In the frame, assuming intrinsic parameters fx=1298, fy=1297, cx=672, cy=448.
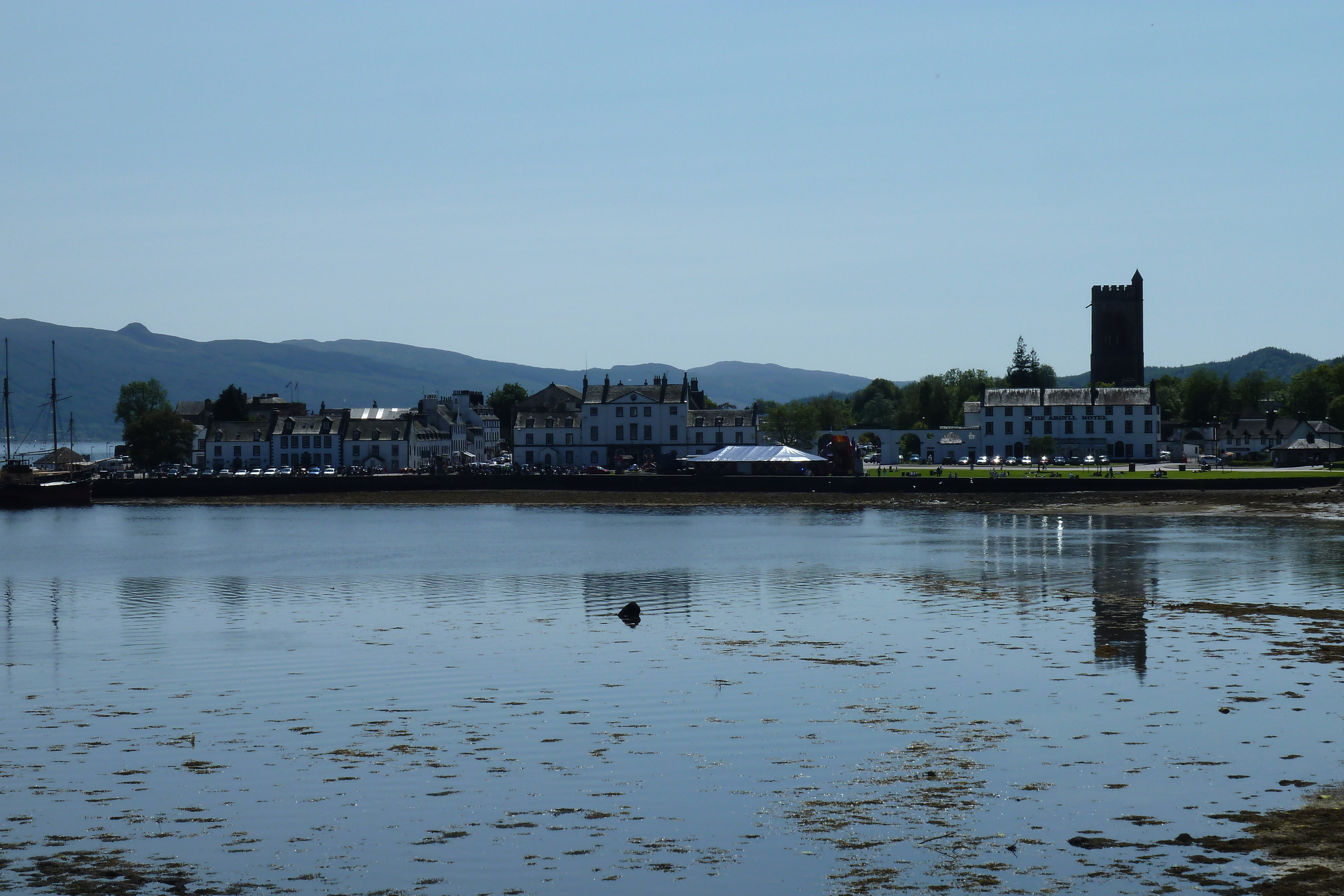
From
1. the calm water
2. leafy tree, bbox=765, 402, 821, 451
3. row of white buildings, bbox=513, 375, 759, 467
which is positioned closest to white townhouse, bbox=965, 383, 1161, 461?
row of white buildings, bbox=513, 375, 759, 467

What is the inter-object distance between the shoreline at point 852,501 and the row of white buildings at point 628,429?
2149cm

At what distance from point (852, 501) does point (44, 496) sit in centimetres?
6881

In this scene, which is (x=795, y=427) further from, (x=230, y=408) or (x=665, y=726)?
(x=665, y=726)

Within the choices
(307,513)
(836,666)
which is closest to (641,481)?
(307,513)

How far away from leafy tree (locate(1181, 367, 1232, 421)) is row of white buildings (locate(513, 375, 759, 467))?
8646 cm

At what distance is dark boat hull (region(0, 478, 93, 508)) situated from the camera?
11056 centimetres

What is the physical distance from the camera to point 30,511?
4136 inches

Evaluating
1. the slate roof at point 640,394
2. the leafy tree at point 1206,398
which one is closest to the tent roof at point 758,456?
the slate roof at point 640,394

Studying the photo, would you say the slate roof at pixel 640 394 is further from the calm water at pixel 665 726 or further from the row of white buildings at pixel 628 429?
the calm water at pixel 665 726

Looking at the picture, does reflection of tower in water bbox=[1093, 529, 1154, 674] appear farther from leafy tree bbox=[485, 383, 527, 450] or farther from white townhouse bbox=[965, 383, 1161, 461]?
leafy tree bbox=[485, 383, 527, 450]

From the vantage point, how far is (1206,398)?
184m

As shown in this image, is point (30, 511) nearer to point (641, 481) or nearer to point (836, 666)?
point (641, 481)

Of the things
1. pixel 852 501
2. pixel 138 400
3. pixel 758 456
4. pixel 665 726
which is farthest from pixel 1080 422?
pixel 138 400

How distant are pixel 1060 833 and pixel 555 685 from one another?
495 inches
